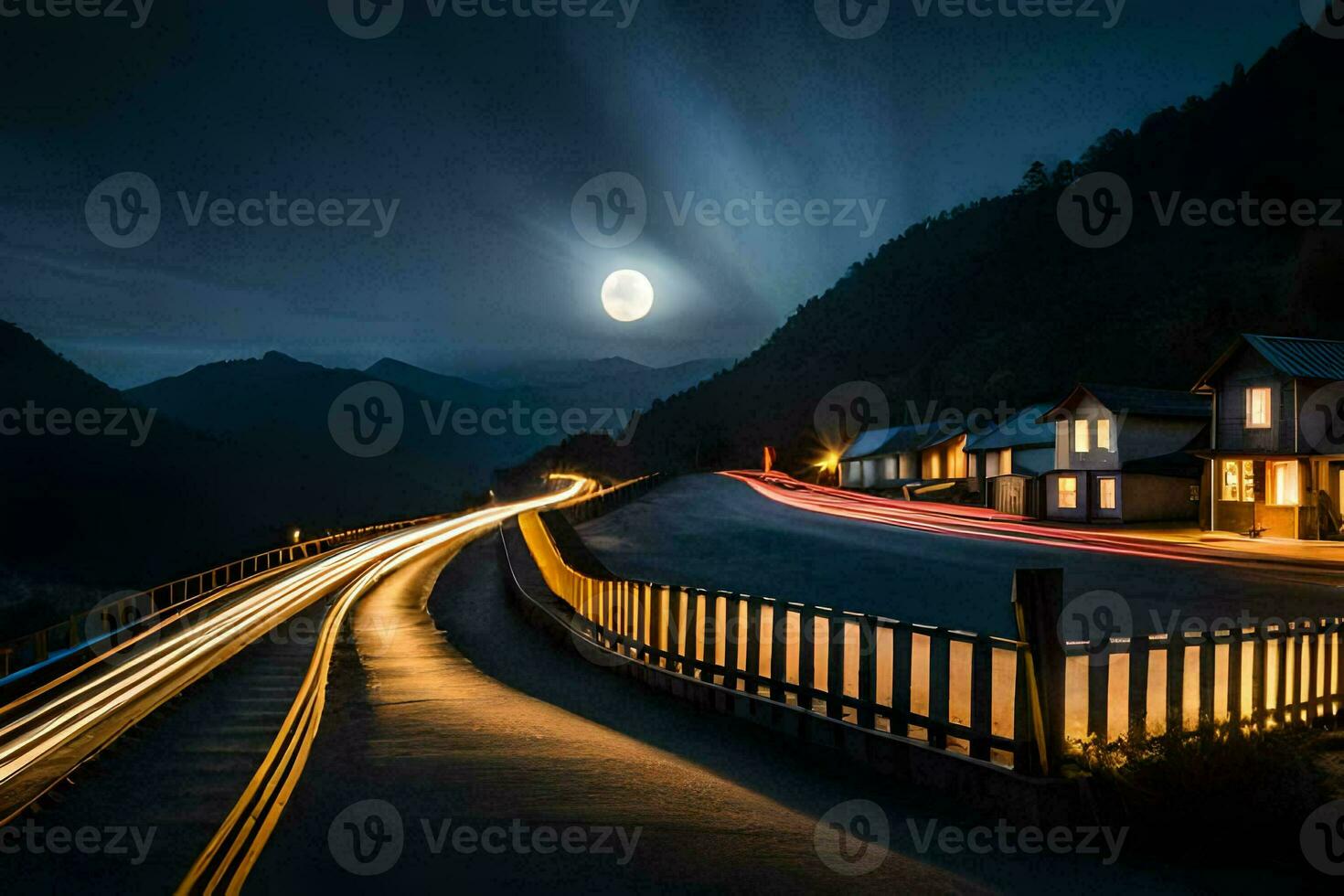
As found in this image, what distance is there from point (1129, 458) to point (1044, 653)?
Result: 39468mm

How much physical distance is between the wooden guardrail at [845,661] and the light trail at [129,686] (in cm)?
665

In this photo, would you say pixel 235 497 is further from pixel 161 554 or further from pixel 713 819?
pixel 713 819

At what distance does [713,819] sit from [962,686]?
396 cm

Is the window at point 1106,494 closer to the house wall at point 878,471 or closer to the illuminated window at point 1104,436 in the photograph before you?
the illuminated window at point 1104,436

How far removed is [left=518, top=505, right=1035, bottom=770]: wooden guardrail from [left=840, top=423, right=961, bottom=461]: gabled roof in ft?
191

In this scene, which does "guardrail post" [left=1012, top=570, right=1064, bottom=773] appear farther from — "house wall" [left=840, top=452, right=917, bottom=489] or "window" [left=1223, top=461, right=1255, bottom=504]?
"house wall" [left=840, top=452, right=917, bottom=489]

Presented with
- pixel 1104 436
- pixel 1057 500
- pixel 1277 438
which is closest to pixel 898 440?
pixel 1057 500

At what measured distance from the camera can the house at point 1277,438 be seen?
33.2m

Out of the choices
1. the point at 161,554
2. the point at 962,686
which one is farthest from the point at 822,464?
the point at 161,554

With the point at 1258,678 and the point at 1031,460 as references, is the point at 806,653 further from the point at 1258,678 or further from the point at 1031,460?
the point at 1031,460

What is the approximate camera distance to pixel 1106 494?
42.2 meters

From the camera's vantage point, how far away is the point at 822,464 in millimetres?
91375

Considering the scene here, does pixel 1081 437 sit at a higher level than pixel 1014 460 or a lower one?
higher

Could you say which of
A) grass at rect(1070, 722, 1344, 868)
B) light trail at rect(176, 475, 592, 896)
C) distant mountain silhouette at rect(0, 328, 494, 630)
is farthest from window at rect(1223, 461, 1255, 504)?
distant mountain silhouette at rect(0, 328, 494, 630)
